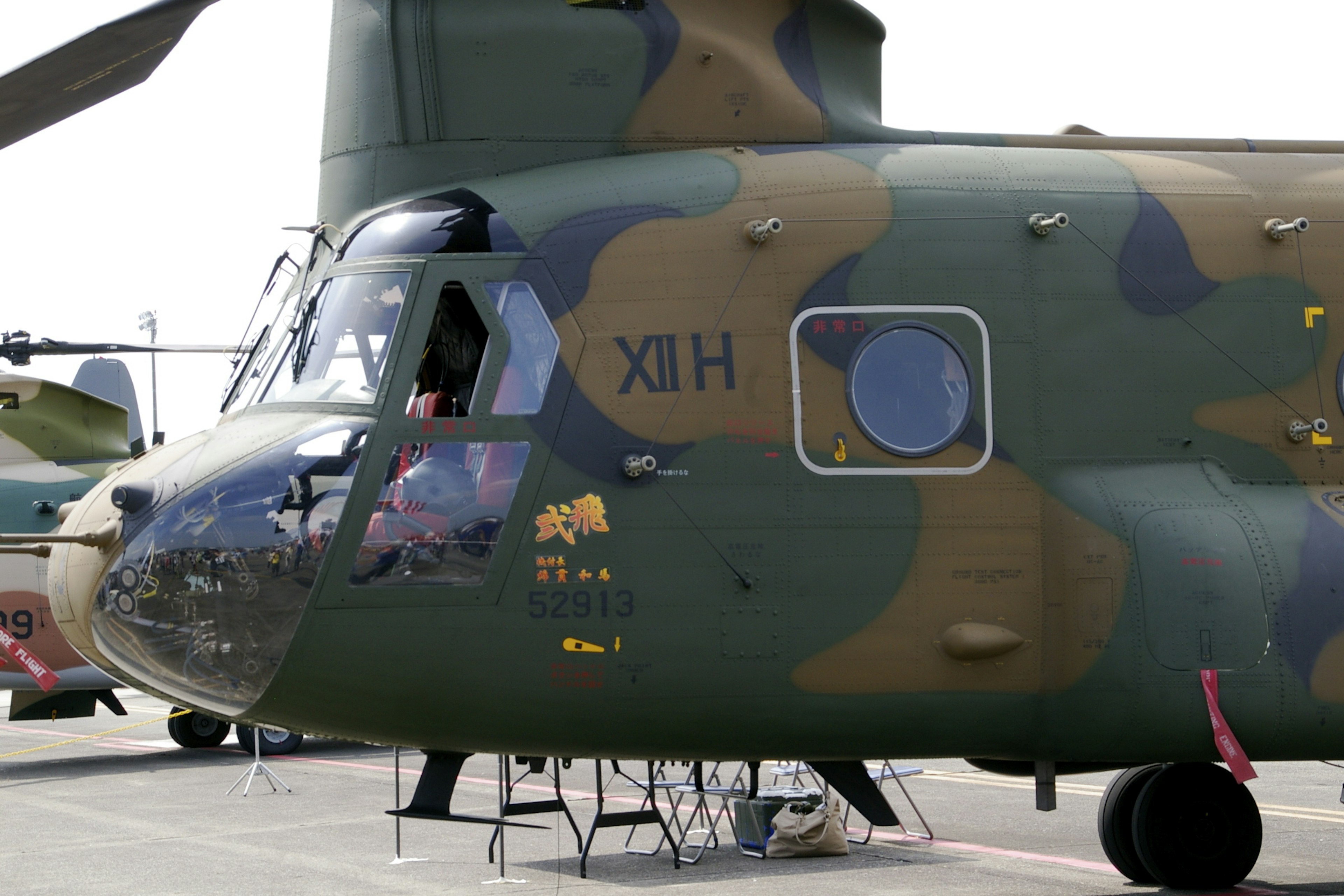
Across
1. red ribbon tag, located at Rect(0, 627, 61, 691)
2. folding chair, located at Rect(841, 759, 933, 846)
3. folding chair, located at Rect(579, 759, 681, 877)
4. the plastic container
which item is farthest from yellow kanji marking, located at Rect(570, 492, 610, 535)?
red ribbon tag, located at Rect(0, 627, 61, 691)

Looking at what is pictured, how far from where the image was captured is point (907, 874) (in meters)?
10.3

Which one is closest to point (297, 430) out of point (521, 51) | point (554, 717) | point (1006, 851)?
point (554, 717)

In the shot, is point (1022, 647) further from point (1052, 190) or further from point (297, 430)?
point (297, 430)

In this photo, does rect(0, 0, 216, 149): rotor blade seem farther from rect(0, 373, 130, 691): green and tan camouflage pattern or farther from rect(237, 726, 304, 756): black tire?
rect(237, 726, 304, 756): black tire

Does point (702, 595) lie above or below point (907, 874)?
above

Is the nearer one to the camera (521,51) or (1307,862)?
(521,51)

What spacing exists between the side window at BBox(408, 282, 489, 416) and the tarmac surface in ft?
15.3

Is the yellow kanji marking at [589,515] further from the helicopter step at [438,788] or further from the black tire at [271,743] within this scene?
the black tire at [271,743]

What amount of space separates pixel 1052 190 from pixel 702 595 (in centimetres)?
273

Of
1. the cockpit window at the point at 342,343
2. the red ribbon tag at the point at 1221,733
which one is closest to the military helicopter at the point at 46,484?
the cockpit window at the point at 342,343

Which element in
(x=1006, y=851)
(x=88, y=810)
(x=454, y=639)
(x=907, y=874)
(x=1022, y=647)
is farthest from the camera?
(x=88, y=810)

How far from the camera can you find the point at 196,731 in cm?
2008

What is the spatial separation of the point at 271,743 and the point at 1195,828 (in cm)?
1387

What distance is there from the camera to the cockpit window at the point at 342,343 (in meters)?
6.51
